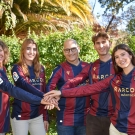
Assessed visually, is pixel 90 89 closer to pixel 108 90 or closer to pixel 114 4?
pixel 108 90

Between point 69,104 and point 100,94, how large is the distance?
54 centimetres

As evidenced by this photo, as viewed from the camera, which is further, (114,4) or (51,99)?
(114,4)

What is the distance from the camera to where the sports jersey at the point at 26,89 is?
450 cm

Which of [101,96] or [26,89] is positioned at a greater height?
[26,89]

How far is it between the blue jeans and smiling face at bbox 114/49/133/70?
135 cm

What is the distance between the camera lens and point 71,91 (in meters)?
4.20

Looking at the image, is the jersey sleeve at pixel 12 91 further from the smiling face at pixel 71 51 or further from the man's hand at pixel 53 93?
the smiling face at pixel 71 51

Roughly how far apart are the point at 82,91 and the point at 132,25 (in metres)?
19.4

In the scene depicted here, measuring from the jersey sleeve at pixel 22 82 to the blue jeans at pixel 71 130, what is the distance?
643 millimetres

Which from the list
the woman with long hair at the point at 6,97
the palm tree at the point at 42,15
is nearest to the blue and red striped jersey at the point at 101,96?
the woman with long hair at the point at 6,97

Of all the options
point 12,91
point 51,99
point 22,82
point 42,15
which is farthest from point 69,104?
point 42,15

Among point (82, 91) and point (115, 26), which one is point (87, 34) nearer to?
point (82, 91)

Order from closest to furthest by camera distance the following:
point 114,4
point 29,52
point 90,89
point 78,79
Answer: point 90,89 → point 78,79 → point 29,52 → point 114,4

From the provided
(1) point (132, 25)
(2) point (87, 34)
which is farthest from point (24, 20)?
(1) point (132, 25)
